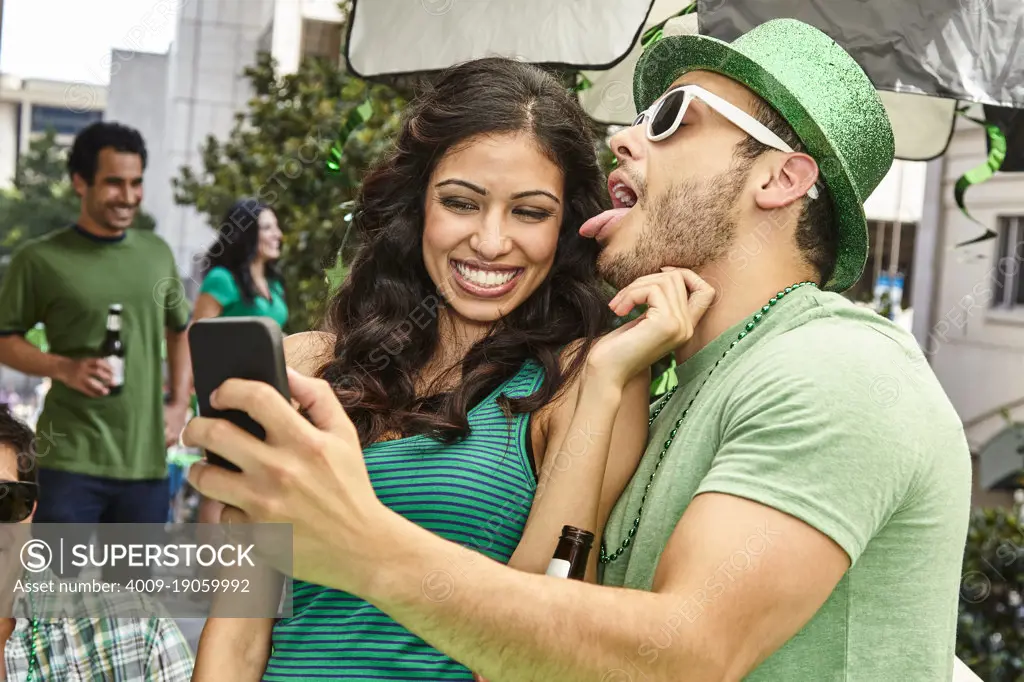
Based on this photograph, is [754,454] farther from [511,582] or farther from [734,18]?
[734,18]

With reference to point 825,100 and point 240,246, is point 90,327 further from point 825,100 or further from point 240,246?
point 825,100

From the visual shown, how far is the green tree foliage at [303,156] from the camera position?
6230mm

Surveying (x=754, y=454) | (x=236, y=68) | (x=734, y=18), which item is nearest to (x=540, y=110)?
(x=734, y=18)

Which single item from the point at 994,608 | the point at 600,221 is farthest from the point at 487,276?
the point at 994,608

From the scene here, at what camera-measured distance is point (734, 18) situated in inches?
83.1

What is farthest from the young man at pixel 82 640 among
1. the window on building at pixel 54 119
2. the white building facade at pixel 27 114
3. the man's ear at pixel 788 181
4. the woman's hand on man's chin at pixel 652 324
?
the window on building at pixel 54 119

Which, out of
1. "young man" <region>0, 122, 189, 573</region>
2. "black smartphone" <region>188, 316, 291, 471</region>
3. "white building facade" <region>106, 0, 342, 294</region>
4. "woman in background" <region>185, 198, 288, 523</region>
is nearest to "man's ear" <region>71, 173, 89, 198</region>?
"young man" <region>0, 122, 189, 573</region>

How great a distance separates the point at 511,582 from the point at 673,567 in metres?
0.23

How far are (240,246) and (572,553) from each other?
4.44m

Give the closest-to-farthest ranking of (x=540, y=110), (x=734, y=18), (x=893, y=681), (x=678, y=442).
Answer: (x=893, y=681) < (x=678, y=442) < (x=734, y=18) < (x=540, y=110)

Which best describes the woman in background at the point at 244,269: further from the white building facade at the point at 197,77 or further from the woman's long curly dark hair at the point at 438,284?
the white building facade at the point at 197,77

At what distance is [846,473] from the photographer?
1.41 m

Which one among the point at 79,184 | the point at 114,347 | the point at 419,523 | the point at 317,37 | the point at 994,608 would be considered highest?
the point at 317,37

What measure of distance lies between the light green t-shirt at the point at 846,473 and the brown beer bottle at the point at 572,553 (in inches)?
3.3
